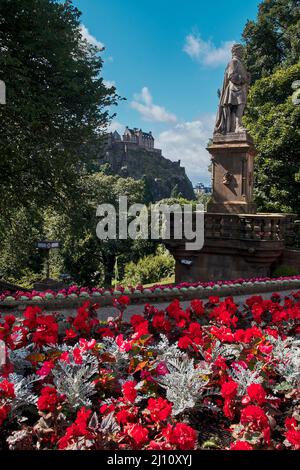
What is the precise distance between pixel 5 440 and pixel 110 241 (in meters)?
35.3

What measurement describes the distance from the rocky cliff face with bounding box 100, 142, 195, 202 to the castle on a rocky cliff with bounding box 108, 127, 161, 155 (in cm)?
89

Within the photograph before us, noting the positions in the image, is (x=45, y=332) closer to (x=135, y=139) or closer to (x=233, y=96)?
(x=233, y=96)

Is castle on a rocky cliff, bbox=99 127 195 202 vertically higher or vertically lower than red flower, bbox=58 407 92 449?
higher

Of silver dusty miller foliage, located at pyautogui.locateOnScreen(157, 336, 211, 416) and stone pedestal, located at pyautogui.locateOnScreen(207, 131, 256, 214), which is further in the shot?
stone pedestal, located at pyautogui.locateOnScreen(207, 131, 256, 214)

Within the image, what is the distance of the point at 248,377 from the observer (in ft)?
14.4

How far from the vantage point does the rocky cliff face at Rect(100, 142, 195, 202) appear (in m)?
129

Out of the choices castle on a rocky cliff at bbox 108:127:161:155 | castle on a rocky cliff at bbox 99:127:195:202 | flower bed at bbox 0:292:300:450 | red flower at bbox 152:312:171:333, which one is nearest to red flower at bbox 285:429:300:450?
flower bed at bbox 0:292:300:450

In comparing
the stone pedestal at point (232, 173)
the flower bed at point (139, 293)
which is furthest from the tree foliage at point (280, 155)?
the flower bed at point (139, 293)

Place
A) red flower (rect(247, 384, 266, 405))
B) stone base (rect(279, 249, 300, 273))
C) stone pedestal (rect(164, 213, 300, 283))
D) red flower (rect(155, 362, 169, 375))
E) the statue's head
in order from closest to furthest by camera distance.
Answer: red flower (rect(247, 384, 266, 405))
red flower (rect(155, 362, 169, 375))
stone pedestal (rect(164, 213, 300, 283))
stone base (rect(279, 249, 300, 273))
the statue's head

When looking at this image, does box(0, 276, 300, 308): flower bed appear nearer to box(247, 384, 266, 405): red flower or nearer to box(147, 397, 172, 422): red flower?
box(147, 397, 172, 422): red flower

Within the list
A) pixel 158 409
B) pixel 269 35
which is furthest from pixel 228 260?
pixel 269 35

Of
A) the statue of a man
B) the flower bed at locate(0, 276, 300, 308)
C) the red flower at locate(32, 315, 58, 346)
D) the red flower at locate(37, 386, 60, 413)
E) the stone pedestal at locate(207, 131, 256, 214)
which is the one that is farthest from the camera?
the statue of a man
